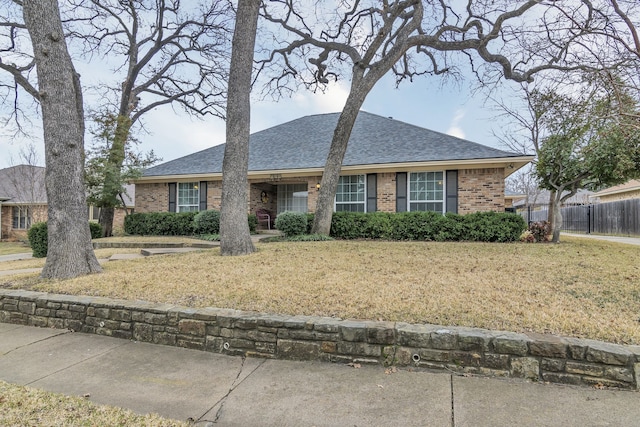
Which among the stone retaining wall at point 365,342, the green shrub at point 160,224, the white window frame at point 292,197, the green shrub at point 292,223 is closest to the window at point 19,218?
the green shrub at point 160,224

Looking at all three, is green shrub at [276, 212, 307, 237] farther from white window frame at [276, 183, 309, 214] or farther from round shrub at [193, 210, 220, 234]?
white window frame at [276, 183, 309, 214]

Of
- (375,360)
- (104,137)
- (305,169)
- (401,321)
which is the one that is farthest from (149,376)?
(104,137)

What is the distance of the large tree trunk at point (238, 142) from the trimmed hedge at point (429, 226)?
4.04m

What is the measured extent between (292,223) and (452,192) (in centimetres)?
548

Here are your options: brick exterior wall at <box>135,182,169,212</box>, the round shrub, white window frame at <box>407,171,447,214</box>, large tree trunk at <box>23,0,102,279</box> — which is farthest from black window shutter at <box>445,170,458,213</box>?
brick exterior wall at <box>135,182,169,212</box>

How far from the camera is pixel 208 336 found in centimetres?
341

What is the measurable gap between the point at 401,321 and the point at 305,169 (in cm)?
976

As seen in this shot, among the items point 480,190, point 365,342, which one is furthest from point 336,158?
point 365,342

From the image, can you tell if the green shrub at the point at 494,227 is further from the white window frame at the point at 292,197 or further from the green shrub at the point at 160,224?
the green shrub at the point at 160,224

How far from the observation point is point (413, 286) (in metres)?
4.44

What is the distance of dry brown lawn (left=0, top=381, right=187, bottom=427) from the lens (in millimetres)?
2217

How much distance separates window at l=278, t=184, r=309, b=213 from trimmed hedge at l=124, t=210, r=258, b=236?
2.45 metres

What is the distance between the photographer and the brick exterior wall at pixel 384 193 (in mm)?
11211

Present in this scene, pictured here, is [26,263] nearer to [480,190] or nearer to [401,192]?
[401,192]
